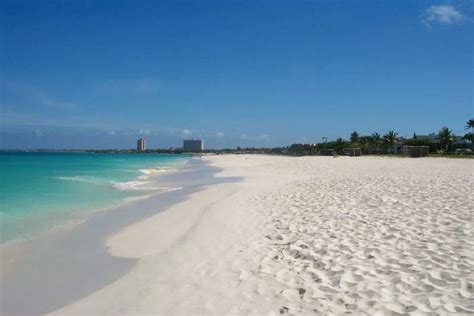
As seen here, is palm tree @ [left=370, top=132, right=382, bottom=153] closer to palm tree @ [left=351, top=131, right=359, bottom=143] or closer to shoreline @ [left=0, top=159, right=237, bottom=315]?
palm tree @ [left=351, top=131, right=359, bottom=143]

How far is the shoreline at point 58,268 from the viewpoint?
528cm

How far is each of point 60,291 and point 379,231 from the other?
5625 millimetres

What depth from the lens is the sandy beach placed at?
4.21 m

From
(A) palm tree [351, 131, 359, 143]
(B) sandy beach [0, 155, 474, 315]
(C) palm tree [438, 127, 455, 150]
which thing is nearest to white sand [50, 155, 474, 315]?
(B) sandy beach [0, 155, 474, 315]

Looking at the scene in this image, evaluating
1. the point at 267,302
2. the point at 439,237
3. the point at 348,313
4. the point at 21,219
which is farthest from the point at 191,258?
the point at 21,219

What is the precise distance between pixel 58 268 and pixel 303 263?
4.51m

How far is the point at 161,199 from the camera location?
15.8 metres

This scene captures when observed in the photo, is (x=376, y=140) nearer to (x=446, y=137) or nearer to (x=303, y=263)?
(x=446, y=137)

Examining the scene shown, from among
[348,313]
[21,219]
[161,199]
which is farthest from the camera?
[161,199]

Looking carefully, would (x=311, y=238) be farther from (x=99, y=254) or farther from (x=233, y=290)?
(x=99, y=254)

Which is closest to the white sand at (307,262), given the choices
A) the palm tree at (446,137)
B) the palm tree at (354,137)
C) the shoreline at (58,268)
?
the shoreline at (58,268)

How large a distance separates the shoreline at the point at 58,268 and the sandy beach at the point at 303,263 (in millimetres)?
190

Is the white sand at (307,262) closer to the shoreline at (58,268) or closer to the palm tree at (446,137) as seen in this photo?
the shoreline at (58,268)

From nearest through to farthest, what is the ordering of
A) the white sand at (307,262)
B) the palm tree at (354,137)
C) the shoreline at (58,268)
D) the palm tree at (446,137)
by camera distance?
the white sand at (307,262) < the shoreline at (58,268) < the palm tree at (446,137) < the palm tree at (354,137)
